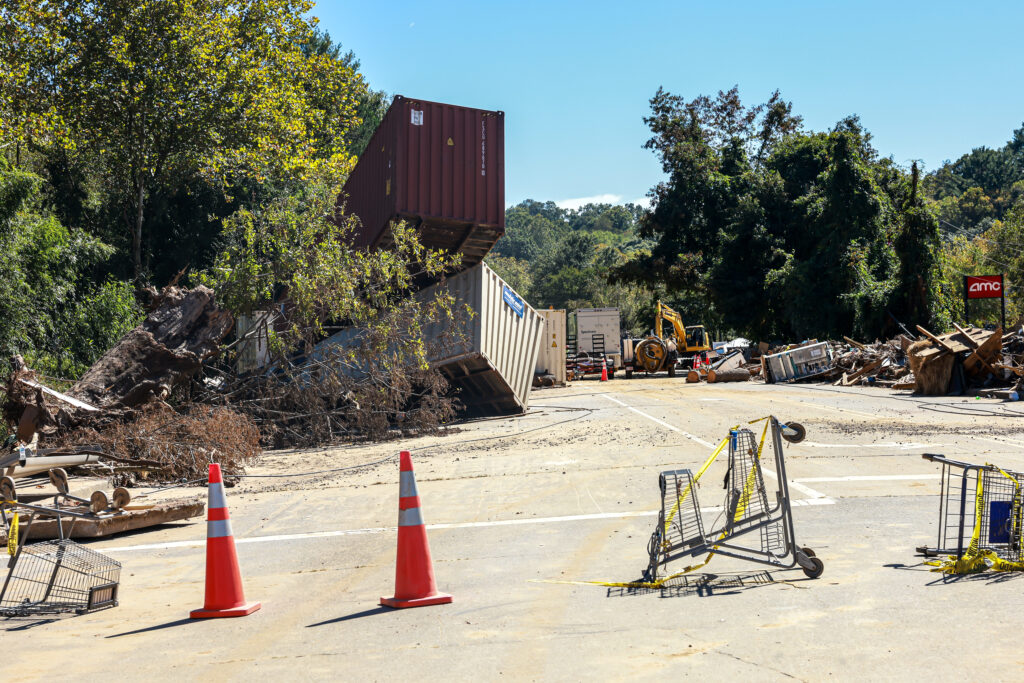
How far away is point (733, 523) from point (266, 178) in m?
28.5

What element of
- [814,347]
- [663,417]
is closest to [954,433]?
[663,417]

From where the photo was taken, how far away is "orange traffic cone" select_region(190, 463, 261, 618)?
17.8ft

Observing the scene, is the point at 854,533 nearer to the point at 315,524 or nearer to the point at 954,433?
the point at 315,524

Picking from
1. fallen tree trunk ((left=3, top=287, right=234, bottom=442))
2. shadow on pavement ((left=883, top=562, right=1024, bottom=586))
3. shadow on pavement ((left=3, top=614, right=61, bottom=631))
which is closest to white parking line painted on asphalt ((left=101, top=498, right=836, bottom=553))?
shadow on pavement ((left=3, top=614, right=61, bottom=631))

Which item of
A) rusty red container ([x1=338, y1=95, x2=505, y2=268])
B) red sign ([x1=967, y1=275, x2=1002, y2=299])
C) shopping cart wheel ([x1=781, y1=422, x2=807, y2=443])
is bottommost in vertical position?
shopping cart wheel ([x1=781, y1=422, x2=807, y2=443])

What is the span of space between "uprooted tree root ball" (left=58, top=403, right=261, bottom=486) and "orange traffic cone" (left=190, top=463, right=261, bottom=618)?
6.20 meters

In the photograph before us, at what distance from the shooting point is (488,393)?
21.6 m

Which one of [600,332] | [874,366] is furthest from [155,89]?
[600,332]

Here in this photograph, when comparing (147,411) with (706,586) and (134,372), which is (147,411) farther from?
(706,586)

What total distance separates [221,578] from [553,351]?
3277 cm

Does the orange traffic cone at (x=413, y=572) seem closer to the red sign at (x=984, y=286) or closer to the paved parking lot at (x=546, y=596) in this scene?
the paved parking lot at (x=546, y=596)

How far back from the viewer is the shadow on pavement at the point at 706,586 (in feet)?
18.3

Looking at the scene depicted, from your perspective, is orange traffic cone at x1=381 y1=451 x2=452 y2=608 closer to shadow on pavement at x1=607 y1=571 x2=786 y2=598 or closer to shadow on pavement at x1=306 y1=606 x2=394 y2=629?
shadow on pavement at x1=306 y1=606 x2=394 y2=629

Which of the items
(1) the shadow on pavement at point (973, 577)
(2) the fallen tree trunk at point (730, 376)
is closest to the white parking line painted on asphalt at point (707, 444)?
(1) the shadow on pavement at point (973, 577)
